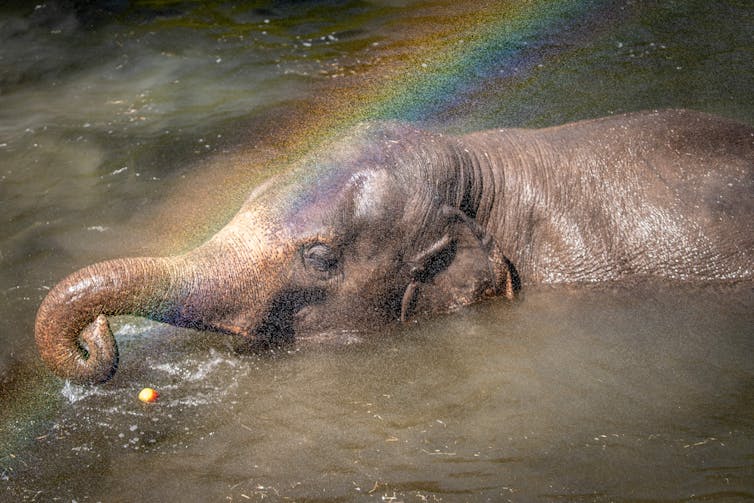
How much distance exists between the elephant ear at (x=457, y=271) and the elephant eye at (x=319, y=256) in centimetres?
52

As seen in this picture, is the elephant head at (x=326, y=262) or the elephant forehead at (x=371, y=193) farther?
the elephant forehead at (x=371, y=193)

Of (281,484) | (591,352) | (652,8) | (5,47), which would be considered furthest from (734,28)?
(5,47)

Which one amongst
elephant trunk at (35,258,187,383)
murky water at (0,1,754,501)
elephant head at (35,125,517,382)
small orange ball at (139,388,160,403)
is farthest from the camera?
small orange ball at (139,388,160,403)

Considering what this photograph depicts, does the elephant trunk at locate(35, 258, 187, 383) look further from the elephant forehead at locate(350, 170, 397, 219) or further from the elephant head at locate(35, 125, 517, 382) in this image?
the elephant forehead at locate(350, 170, 397, 219)

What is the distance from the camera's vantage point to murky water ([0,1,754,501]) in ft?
13.7

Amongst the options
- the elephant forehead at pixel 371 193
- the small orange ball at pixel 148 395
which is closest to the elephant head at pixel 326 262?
the elephant forehead at pixel 371 193

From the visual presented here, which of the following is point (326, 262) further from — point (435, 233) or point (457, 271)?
point (457, 271)

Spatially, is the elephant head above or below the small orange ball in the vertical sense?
above

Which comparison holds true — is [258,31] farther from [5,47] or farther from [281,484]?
[281,484]

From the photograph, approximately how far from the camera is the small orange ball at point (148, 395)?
4.77 m

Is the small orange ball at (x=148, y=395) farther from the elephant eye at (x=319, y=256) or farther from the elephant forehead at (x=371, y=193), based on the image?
the elephant forehead at (x=371, y=193)

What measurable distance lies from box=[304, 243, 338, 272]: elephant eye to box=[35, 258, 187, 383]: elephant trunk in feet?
2.52

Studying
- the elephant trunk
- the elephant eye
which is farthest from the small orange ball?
the elephant eye

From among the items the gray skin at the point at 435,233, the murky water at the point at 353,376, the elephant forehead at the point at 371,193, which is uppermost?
the elephant forehead at the point at 371,193
